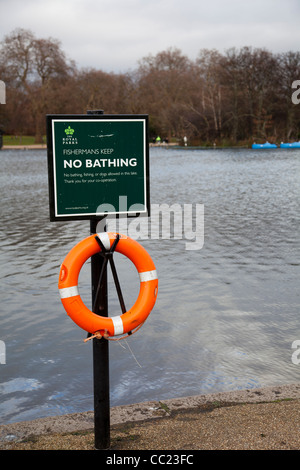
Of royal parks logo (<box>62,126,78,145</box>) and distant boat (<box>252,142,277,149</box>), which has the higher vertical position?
royal parks logo (<box>62,126,78,145</box>)

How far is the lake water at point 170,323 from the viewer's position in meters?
5.29

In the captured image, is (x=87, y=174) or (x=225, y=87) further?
(x=225, y=87)

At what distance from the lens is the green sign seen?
12.1ft

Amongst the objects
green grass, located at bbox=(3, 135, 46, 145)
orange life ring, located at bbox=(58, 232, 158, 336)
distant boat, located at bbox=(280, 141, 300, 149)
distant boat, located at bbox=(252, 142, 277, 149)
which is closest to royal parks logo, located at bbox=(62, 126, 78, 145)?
orange life ring, located at bbox=(58, 232, 158, 336)

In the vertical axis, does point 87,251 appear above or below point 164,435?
above

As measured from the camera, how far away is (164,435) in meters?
3.82

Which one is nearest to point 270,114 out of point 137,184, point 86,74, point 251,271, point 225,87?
point 225,87

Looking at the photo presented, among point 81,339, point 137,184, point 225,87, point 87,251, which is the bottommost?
point 81,339

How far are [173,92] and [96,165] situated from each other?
3579 inches

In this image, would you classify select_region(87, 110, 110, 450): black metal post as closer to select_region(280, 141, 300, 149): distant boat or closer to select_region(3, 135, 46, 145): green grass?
select_region(280, 141, 300, 149): distant boat

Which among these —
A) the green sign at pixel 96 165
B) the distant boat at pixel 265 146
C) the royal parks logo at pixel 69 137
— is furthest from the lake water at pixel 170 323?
the distant boat at pixel 265 146

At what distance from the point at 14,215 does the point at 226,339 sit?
10159mm

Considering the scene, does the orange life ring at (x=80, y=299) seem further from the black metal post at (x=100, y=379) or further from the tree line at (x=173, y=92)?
the tree line at (x=173, y=92)
